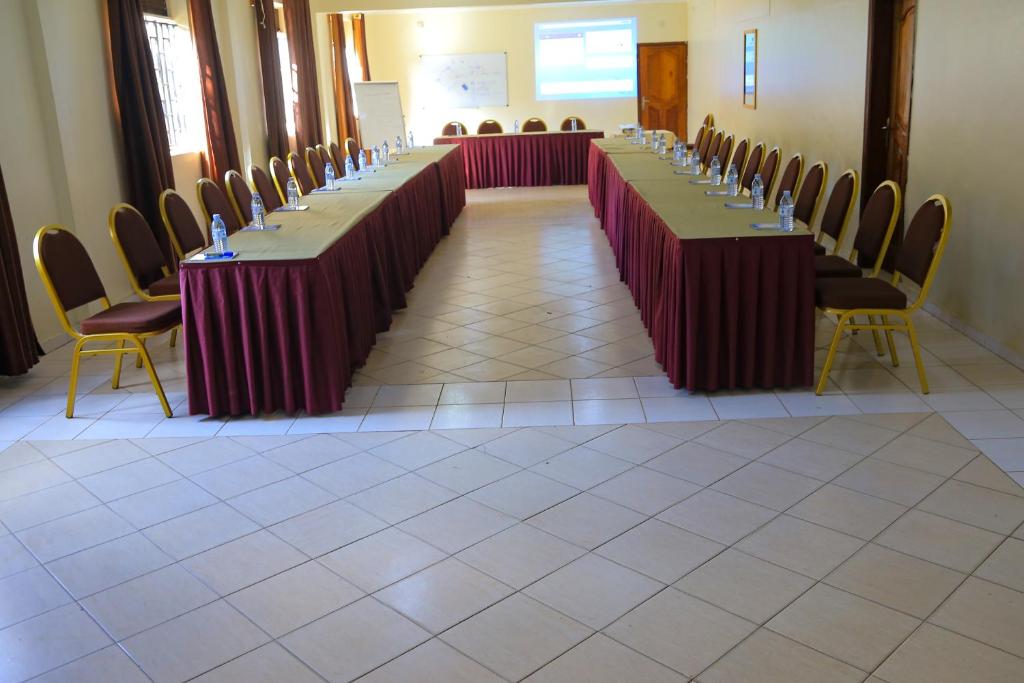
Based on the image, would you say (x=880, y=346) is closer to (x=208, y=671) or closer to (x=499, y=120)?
(x=208, y=671)

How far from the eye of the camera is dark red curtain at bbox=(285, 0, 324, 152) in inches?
422

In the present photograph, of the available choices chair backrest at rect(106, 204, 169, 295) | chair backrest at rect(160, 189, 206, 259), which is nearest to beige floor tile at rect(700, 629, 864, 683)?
chair backrest at rect(106, 204, 169, 295)

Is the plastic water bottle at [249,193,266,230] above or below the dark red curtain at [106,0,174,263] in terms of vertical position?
below

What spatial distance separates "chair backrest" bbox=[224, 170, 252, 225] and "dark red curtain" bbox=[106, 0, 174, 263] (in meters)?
0.77

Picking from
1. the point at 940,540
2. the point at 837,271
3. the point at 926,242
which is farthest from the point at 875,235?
the point at 940,540

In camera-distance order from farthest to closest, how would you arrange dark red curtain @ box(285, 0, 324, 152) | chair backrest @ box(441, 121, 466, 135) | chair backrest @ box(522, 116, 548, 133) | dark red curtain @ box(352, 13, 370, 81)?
dark red curtain @ box(352, 13, 370, 81)
chair backrest @ box(522, 116, 548, 133)
chair backrest @ box(441, 121, 466, 135)
dark red curtain @ box(285, 0, 324, 152)

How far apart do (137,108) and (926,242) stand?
5.49 meters

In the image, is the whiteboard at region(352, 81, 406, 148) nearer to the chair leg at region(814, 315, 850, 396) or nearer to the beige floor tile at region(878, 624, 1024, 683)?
the chair leg at region(814, 315, 850, 396)

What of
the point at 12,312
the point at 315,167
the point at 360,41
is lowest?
the point at 12,312

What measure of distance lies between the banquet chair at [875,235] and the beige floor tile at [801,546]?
5.87ft

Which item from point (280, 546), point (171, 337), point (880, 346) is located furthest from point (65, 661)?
point (880, 346)

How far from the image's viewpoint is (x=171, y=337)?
17.5ft

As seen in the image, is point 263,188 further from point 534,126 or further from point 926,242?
point 534,126

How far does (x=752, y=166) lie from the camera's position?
720 centimetres
